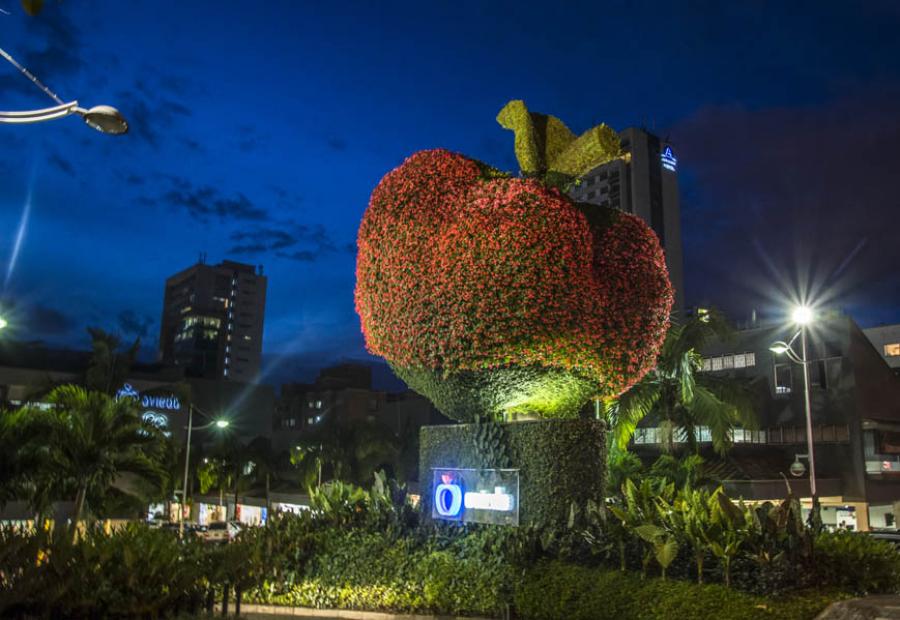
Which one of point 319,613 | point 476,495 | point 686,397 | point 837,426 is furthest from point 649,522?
point 837,426

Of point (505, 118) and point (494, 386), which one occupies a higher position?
point (505, 118)

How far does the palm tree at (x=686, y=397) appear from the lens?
70.8 feet

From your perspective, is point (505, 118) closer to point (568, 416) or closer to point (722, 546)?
point (568, 416)

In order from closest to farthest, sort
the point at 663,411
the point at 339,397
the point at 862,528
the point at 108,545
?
the point at 108,545 → the point at 663,411 → the point at 862,528 → the point at 339,397

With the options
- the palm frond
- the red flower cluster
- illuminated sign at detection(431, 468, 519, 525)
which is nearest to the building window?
the palm frond

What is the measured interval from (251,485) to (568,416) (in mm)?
45062

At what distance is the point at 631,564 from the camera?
35.2ft

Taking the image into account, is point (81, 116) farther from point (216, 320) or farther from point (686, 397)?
point (216, 320)

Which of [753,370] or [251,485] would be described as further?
[251,485]

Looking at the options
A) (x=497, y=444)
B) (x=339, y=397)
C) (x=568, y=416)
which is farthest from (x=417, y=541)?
(x=339, y=397)

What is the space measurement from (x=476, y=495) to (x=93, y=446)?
10674 millimetres

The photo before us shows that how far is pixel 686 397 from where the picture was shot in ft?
70.6

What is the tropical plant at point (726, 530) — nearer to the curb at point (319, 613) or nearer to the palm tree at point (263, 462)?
the curb at point (319, 613)

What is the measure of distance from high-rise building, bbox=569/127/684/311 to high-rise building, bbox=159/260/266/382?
72.2 m
